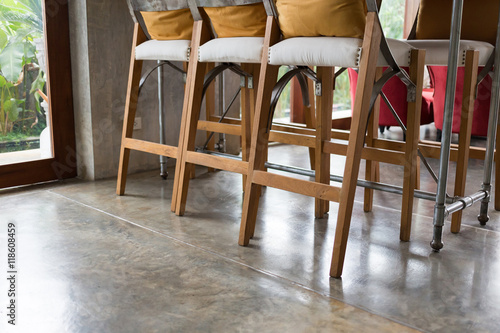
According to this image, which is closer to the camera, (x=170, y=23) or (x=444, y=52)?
(x=444, y=52)

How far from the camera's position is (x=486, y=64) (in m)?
2.24

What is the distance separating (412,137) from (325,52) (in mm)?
511

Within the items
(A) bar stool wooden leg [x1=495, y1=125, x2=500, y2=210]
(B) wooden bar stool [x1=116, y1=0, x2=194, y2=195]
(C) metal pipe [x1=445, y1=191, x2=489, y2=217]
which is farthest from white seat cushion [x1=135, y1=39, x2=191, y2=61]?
(A) bar stool wooden leg [x1=495, y1=125, x2=500, y2=210]

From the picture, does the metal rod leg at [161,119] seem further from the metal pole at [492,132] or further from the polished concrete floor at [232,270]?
the metal pole at [492,132]

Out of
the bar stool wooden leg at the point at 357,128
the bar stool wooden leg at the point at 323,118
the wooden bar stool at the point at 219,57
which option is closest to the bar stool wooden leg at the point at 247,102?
the wooden bar stool at the point at 219,57

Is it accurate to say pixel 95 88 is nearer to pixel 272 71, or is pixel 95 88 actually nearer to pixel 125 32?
pixel 125 32

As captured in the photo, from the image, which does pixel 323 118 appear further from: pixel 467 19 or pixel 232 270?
pixel 467 19

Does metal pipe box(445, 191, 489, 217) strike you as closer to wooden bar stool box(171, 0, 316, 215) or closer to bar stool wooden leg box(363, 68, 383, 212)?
bar stool wooden leg box(363, 68, 383, 212)

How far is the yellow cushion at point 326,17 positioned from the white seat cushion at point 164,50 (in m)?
0.65

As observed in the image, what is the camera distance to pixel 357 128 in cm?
173

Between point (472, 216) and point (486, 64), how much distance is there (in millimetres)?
691

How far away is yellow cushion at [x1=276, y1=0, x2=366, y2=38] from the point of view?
1.70 m

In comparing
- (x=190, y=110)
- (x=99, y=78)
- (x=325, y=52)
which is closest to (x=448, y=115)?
(x=325, y=52)

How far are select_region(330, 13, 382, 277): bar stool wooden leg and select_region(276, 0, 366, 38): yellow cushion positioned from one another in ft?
0.14
